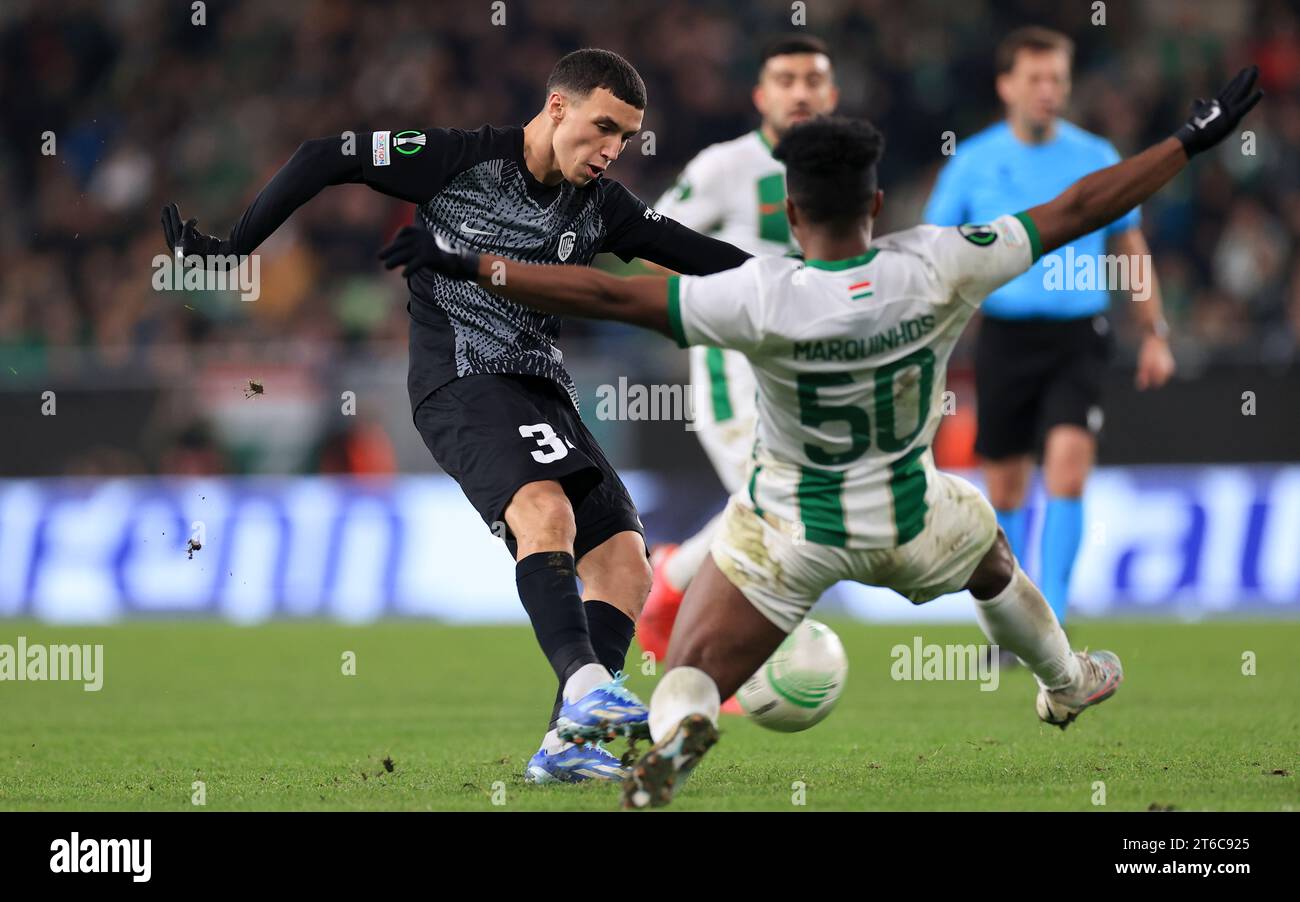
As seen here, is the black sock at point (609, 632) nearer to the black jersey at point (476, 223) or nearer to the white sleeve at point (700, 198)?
the black jersey at point (476, 223)

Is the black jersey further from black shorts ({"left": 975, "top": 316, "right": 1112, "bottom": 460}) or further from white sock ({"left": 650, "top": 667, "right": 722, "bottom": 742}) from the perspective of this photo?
black shorts ({"left": 975, "top": 316, "right": 1112, "bottom": 460})

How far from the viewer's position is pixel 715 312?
178 inches

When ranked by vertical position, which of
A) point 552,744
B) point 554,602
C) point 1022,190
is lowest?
point 552,744

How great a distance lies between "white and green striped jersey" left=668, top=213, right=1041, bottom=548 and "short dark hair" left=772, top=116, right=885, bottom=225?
0.13m

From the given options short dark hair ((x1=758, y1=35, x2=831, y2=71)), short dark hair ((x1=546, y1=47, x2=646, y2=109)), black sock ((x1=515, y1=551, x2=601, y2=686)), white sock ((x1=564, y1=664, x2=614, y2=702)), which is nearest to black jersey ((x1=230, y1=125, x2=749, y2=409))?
short dark hair ((x1=546, y1=47, x2=646, y2=109))

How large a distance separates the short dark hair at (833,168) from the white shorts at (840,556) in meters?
0.79

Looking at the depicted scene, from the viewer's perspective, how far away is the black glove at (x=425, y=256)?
4.42m

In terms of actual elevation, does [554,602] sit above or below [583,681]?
above

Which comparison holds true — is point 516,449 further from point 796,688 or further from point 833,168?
point 833,168

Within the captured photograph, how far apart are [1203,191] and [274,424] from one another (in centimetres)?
844

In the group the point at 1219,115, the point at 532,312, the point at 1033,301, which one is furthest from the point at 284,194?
the point at 1033,301

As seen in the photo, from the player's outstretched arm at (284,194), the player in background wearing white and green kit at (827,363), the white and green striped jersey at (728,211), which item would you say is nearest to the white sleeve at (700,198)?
the white and green striped jersey at (728,211)

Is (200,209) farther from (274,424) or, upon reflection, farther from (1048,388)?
(1048,388)

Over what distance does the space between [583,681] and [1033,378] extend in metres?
4.71
